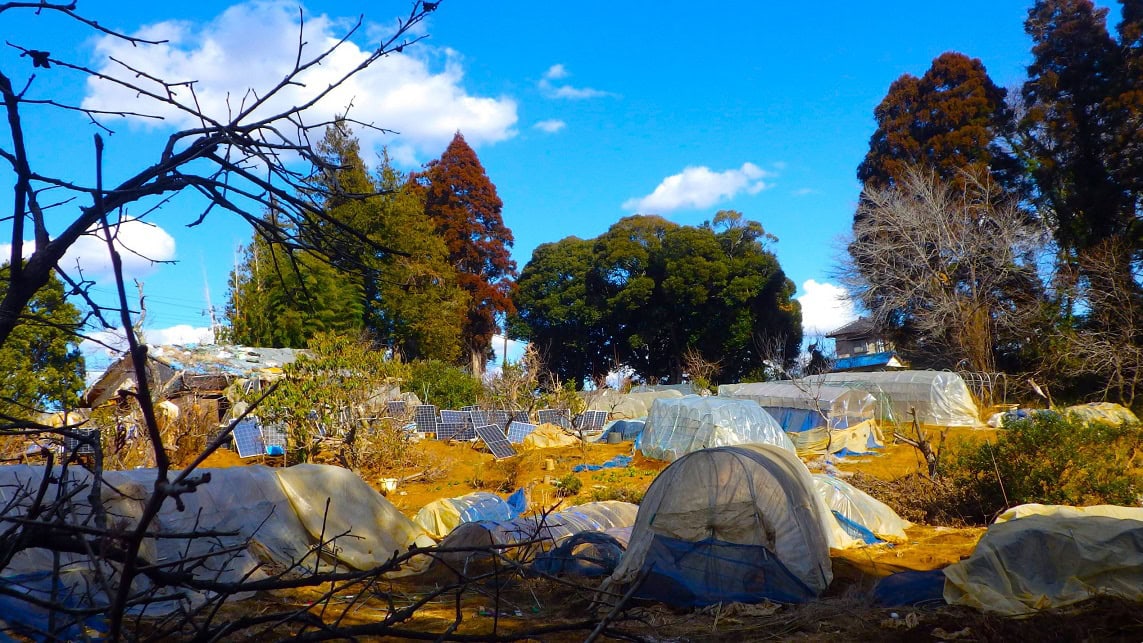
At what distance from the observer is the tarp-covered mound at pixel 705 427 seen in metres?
17.4

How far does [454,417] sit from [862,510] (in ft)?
45.0

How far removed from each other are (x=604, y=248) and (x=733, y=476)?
1161 inches

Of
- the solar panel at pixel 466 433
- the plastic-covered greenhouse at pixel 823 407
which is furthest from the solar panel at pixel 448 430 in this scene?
the plastic-covered greenhouse at pixel 823 407

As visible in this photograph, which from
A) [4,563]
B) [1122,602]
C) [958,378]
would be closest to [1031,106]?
[958,378]

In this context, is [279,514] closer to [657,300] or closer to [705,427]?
[705,427]

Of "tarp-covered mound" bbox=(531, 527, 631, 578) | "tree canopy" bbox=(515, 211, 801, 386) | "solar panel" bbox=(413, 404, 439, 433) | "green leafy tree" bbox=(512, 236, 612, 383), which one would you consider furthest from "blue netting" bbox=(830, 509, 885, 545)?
"green leafy tree" bbox=(512, 236, 612, 383)

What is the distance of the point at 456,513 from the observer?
11266mm

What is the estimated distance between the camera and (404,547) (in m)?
9.92

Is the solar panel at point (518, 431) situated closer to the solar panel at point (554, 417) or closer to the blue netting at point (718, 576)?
the solar panel at point (554, 417)

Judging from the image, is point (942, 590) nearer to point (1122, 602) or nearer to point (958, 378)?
point (1122, 602)

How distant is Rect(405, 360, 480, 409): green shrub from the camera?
88.2 feet

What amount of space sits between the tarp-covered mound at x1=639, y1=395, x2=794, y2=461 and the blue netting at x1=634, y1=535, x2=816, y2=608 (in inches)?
365

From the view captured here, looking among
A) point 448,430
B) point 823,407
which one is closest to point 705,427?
point 823,407

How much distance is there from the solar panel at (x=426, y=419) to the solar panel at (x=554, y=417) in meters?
2.82
